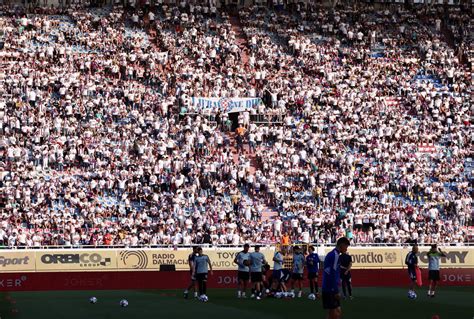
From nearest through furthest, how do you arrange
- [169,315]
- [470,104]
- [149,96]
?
[169,315] < [149,96] < [470,104]

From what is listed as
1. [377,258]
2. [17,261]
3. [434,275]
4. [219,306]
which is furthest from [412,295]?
[17,261]

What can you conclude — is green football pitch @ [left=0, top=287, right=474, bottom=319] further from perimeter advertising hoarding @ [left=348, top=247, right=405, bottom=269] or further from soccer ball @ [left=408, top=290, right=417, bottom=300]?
perimeter advertising hoarding @ [left=348, top=247, right=405, bottom=269]

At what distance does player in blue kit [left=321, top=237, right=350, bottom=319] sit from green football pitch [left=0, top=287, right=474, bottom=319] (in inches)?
272

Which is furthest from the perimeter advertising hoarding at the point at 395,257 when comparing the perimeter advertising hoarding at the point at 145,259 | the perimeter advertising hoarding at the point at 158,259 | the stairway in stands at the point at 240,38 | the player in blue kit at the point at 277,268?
the stairway in stands at the point at 240,38

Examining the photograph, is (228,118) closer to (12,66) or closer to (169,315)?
(12,66)

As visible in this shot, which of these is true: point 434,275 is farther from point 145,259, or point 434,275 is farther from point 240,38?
point 240,38

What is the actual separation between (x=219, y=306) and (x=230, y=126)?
26.0 m

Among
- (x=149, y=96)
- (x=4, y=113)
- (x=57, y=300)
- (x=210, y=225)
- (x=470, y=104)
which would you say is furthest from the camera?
(x=470, y=104)

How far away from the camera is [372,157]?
55.5 m

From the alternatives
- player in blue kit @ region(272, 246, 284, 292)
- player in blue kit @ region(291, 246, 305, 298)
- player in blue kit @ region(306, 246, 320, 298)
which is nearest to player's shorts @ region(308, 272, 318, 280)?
player in blue kit @ region(306, 246, 320, 298)

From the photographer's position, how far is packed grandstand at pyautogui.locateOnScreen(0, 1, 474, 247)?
161ft

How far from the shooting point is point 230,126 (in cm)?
5666

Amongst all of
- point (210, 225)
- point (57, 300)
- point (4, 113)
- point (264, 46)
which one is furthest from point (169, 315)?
point (264, 46)

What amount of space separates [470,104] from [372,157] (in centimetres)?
898
